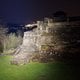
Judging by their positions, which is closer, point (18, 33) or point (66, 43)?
point (66, 43)

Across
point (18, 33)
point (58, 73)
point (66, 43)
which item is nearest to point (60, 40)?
point (66, 43)

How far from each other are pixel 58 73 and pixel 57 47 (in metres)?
0.93

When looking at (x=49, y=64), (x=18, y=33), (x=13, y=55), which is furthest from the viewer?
(x=18, y=33)

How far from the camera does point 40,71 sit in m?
5.39

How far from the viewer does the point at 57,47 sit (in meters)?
5.85

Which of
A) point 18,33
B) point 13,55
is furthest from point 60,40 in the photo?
point 18,33

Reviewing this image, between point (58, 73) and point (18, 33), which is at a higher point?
point (18, 33)

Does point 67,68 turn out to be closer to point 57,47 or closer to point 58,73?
point 58,73

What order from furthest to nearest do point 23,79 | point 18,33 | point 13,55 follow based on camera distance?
1. point 18,33
2. point 13,55
3. point 23,79

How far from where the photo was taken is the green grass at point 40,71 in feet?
16.7

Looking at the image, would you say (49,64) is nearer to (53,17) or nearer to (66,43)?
(66,43)

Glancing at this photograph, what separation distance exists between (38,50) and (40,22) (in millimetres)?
1088

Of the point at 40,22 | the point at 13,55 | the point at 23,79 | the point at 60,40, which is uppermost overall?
the point at 40,22

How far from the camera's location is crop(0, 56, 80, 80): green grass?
16.7 feet
